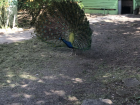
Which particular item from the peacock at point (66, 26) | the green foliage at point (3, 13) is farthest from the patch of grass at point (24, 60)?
the green foliage at point (3, 13)

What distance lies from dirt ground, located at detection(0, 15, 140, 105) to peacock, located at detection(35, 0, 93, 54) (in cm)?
55

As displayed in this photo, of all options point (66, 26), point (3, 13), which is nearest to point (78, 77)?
point (66, 26)

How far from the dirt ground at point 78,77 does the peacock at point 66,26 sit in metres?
0.55

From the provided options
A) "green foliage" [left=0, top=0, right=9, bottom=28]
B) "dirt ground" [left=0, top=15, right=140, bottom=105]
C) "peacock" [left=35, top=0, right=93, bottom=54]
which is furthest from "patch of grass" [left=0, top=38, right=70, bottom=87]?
"green foliage" [left=0, top=0, right=9, bottom=28]

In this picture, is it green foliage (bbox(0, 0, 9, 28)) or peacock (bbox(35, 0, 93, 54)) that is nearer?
peacock (bbox(35, 0, 93, 54))

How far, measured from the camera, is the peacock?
611 centimetres

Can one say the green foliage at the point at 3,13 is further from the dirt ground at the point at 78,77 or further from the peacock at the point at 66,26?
the peacock at the point at 66,26

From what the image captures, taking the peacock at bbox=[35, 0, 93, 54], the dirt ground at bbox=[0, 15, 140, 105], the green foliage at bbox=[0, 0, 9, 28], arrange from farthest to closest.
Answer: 1. the green foliage at bbox=[0, 0, 9, 28]
2. the peacock at bbox=[35, 0, 93, 54]
3. the dirt ground at bbox=[0, 15, 140, 105]

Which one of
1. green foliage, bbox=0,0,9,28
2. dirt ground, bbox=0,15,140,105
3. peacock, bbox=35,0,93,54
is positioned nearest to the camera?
dirt ground, bbox=0,15,140,105

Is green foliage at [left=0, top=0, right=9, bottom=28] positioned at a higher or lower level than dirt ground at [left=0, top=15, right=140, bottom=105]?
higher

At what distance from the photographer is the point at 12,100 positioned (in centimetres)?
395

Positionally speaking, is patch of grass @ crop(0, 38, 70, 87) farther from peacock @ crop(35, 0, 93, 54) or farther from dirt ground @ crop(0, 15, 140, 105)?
peacock @ crop(35, 0, 93, 54)

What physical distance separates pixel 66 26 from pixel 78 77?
1.96m

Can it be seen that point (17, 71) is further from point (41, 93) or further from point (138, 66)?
point (138, 66)
